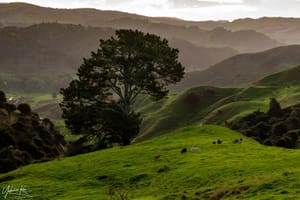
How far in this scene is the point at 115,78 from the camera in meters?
77.6

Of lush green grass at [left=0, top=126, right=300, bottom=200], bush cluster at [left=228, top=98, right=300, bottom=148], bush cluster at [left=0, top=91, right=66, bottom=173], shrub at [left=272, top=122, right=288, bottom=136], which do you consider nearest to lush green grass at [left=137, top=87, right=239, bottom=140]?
bush cluster at [left=228, top=98, right=300, bottom=148]

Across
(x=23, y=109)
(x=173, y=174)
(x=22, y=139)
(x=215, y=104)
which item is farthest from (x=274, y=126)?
(x=215, y=104)

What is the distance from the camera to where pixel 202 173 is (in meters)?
38.7

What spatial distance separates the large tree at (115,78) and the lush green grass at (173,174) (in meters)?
17.6

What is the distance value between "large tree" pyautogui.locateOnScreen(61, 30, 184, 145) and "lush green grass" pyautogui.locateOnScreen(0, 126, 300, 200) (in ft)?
57.6

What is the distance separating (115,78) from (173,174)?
3889cm

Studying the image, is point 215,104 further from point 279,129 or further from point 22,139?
point 22,139

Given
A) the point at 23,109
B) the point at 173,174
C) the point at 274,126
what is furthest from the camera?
the point at 23,109

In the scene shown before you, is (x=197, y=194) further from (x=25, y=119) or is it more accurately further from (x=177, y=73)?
(x=25, y=119)

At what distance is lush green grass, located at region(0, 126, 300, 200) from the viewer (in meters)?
31.6

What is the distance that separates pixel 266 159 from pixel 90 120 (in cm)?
4004

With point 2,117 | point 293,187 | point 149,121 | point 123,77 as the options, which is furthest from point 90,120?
point 149,121

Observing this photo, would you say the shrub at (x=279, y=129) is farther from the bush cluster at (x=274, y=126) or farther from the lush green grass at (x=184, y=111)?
the lush green grass at (x=184, y=111)

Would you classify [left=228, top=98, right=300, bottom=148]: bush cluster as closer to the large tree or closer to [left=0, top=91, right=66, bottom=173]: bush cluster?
the large tree
